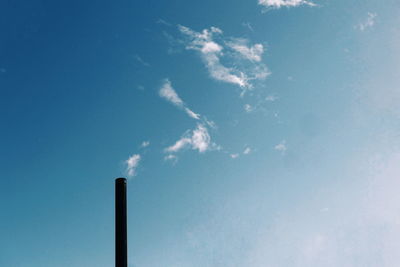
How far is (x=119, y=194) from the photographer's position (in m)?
9.55

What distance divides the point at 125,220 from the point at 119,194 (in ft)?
2.49

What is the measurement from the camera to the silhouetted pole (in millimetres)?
8734

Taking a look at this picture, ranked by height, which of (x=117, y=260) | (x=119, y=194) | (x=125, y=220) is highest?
(x=119, y=194)

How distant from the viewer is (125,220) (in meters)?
9.28

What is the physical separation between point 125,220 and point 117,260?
1.07 metres

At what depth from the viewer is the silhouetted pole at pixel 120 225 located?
8734 millimetres

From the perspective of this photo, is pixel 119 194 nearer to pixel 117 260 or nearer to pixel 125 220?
pixel 125 220

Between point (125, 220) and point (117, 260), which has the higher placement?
point (125, 220)

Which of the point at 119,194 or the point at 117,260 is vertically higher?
the point at 119,194

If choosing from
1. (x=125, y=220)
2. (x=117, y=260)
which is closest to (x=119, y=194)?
(x=125, y=220)

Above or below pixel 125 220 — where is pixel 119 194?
above

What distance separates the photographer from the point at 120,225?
9.14m

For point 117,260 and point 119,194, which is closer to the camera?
point 117,260

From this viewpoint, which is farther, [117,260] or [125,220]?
[125,220]
